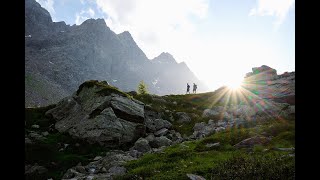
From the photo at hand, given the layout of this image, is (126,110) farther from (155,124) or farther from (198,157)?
(198,157)

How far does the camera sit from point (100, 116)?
98.2ft

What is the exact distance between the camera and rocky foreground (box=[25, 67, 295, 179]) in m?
18.9

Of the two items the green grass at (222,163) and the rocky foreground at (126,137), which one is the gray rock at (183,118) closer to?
the rocky foreground at (126,137)

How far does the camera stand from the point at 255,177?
1331 centimetres

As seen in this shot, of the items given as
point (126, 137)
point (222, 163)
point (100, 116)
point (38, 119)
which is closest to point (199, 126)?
point (126, 137)

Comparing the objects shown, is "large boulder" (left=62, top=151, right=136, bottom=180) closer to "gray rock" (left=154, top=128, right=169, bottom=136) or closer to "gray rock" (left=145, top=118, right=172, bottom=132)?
"gray rock" (left=154, top=128, right=169, bottom=136)

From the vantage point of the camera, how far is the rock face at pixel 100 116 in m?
28.5

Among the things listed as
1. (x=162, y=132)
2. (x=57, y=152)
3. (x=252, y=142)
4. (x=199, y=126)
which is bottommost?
(x=57, y=152)

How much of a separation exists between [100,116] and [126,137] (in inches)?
132

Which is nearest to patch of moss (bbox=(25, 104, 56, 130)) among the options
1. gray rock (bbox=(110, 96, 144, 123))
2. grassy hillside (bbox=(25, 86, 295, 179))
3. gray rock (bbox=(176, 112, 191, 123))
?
grassy hillside (bbox=(25, 86, 295, 179))
